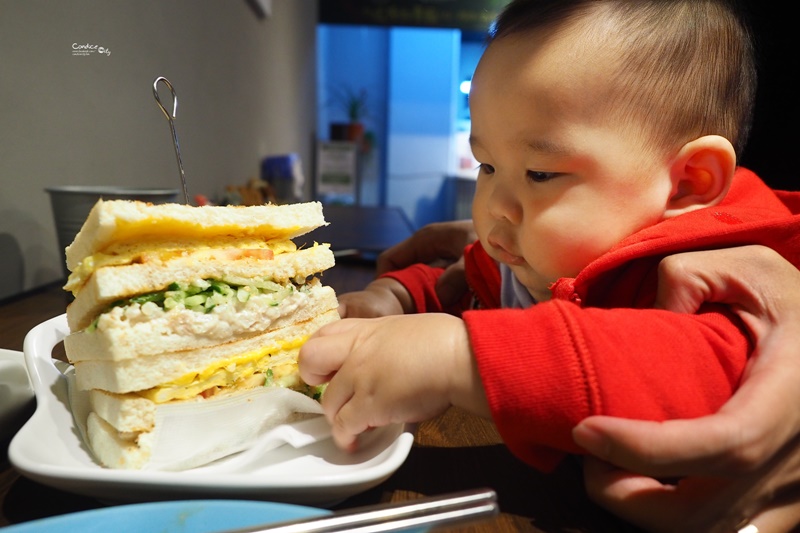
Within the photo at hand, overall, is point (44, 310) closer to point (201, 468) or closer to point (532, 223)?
point (201, 468)

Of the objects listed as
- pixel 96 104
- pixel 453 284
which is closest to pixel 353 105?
pixel 96 104

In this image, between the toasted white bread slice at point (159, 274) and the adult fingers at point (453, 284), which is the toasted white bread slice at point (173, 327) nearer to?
the toasted white bread slice at point (159, 274)

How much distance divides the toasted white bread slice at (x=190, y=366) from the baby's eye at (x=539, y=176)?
0.35m

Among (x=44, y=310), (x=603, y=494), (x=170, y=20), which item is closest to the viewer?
(x=603, y=494)

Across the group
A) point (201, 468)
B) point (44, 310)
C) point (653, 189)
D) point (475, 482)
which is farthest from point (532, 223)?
point (44, 310)

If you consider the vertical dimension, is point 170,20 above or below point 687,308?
above

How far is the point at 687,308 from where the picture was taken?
524mm

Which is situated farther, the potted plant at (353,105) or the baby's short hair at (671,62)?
the potted plant at (353,105)

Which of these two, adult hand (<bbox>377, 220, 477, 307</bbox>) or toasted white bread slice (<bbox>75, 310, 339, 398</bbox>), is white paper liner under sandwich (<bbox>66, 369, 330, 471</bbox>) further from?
adult hand (<bbox>377, 220, 477, 307</bbox>)

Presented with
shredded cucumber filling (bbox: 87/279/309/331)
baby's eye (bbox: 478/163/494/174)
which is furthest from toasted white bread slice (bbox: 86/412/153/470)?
baby's eye (bbox: 478/163/494/174)

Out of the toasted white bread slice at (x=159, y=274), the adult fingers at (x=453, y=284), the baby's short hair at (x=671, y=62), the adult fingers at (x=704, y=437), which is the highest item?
the baby's short hair at (x=671, y=62)

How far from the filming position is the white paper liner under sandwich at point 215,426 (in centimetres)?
52

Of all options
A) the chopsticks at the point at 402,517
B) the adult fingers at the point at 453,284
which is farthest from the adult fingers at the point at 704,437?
the adult fingers at the point at 453,284

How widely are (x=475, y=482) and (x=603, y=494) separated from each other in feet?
0.39
